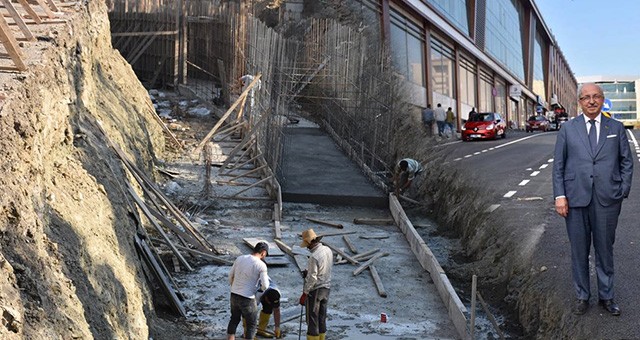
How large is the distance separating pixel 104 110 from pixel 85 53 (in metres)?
2.08

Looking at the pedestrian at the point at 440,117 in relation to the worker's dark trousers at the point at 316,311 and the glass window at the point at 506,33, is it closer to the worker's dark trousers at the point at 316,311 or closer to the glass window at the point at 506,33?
the glass window at the point at 506,33

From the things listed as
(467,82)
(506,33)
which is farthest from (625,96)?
(467,82)

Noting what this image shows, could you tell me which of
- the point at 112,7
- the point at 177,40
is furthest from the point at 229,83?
the point at 112,7

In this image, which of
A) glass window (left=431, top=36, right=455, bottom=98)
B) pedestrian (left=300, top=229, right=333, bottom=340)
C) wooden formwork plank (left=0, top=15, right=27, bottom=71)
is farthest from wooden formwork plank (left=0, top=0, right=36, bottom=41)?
glass window (left=431, top=36, right=455, bottom=98)

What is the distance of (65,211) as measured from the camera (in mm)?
8156

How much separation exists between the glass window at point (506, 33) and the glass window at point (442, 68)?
1316 centimetres

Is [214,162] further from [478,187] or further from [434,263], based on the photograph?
[434,263]

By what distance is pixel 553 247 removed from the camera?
38.4ft

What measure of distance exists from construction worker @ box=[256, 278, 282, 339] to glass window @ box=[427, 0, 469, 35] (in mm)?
35116

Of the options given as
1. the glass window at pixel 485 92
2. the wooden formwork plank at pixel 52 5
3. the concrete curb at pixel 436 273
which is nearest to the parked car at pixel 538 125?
the glass window at pixel 485 92

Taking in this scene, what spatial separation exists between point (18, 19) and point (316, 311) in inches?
198

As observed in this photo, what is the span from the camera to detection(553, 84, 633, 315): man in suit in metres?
7.81

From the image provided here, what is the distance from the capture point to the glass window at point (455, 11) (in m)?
46.8

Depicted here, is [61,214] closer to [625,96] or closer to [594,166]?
[594,166]
